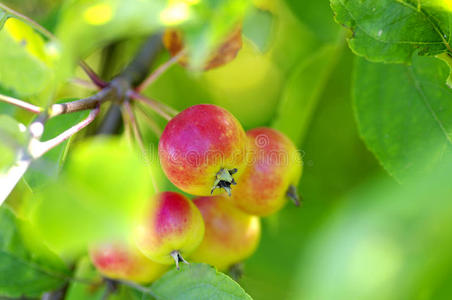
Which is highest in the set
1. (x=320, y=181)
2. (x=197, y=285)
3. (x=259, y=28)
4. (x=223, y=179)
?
(x=259, y=28)

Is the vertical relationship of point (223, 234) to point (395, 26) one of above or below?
below

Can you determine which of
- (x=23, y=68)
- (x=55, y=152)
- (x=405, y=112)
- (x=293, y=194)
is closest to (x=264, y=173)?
(x=293, y=194)

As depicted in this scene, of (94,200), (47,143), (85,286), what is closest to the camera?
(94,200)

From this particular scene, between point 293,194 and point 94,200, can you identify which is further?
point 293,194

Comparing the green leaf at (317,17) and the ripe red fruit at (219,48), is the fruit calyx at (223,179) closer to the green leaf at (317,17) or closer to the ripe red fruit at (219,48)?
the ripe red fruit at (219,48)

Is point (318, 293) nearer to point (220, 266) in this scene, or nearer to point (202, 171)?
point (202, 171)

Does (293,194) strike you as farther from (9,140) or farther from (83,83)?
(9,140)
